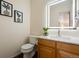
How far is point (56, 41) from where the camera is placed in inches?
69.9

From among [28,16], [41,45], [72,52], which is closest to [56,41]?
[72,52]

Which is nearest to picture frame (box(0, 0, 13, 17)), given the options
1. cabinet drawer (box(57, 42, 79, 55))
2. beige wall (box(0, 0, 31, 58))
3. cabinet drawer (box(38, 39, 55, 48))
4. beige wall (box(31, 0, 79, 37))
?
beige wall (box(0, 0, 31, 58))

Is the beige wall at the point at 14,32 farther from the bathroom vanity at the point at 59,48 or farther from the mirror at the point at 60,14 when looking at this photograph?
the bathroom vanity at the point at 59,48

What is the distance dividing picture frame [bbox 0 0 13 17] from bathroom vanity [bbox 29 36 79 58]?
1.26 m

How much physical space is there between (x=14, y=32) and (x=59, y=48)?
65.4 inches

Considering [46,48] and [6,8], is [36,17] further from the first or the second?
[46,48]

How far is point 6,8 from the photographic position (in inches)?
98.3

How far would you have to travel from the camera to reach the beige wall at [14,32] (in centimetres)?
240

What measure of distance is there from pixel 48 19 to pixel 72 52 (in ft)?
5.99

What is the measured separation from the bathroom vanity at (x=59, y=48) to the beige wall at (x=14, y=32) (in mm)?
994

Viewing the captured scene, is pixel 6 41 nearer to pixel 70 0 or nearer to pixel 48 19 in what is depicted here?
pixel 48 19

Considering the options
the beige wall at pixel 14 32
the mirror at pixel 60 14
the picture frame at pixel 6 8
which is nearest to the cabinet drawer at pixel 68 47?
the mirror at pixel 60 14

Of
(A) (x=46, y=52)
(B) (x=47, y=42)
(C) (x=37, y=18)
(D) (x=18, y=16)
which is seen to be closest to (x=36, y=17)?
(C) (x=37, y=18)

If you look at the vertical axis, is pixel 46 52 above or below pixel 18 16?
below
